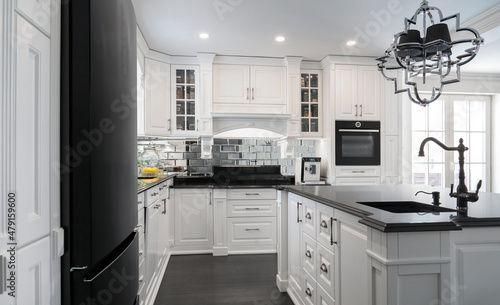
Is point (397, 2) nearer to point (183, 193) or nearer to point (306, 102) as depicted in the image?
point (306, 102)

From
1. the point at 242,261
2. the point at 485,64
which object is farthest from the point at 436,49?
the point at 485,64

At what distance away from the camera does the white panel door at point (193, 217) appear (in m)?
3.86

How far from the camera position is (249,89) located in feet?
13.7

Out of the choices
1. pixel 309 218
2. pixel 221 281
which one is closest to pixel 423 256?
pixel 309 218

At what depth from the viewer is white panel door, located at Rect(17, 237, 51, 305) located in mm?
753

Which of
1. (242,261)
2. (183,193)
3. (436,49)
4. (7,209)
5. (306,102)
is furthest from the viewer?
(306,102)

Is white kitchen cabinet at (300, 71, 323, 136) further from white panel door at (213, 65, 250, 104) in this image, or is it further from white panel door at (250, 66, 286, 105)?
white panel door at (213, 65, 250, 104)

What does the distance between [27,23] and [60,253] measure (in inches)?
25.5

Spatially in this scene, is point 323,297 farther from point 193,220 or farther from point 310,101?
point 310,101

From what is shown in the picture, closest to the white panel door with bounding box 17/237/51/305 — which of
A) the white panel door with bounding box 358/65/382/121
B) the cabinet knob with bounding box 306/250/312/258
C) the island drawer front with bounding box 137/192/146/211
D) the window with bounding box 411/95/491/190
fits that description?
the island drawer front with bounding box 137/192/146/211

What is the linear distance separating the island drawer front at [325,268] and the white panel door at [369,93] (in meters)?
2.67

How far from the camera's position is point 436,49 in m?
1.85

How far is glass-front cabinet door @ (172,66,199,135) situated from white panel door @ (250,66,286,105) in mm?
784

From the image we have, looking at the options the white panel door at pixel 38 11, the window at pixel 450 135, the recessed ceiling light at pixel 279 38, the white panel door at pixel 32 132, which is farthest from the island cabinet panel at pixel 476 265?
the window at pixel 450 135
